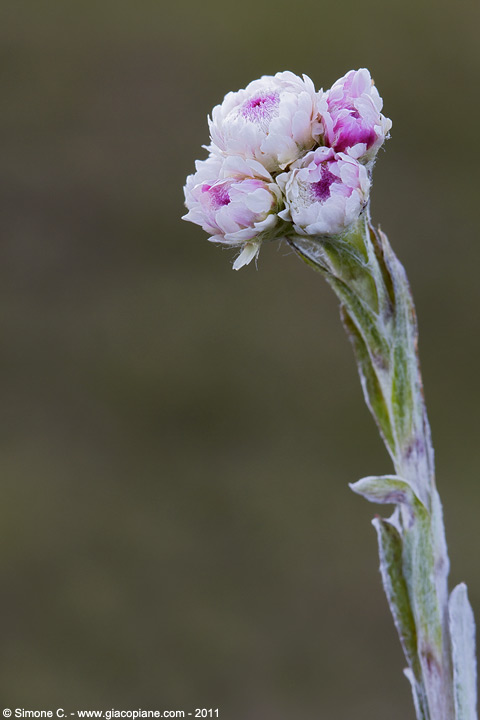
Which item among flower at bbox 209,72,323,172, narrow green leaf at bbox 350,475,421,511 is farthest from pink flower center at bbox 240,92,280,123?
narrow green leaf at bbox 350,475,421,511

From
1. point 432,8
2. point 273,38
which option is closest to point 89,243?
point 273,38

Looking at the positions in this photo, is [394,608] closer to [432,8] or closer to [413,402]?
[413,402]

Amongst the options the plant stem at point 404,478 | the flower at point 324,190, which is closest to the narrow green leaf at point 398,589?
the plant stem at point 404,478

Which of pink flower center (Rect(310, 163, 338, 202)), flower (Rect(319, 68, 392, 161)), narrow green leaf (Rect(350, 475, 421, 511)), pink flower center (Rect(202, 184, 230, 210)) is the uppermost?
flower (Rect(319, 68, 392, 161))

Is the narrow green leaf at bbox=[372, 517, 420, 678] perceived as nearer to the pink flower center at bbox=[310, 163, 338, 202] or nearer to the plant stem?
the plant stem

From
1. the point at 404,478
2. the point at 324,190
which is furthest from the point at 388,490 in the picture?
the point at 324,190

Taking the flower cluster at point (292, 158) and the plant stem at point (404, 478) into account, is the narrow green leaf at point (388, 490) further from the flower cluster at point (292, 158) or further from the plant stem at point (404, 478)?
the flower cluster at point (292, 158)

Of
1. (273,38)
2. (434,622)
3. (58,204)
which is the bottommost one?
(434,622)

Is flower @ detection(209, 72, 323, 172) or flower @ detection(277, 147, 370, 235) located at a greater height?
flower @ detection(209, 72, 323, 172)
